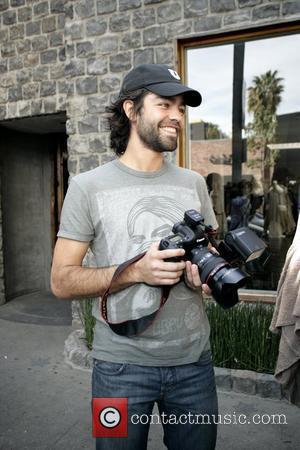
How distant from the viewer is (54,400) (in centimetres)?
353

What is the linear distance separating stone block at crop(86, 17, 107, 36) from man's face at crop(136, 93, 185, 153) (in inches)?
135

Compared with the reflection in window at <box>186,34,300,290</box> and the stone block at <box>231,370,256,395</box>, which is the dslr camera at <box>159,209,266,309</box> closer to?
the stone block at <box>231,370,256,395</box>

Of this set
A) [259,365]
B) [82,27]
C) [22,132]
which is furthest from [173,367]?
[22,132]

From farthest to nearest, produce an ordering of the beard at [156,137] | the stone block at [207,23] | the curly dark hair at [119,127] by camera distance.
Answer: the stone block at [207,23]
the curly dark hair at [119,127]
the beard at [156,137]

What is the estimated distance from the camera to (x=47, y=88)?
5.55 meters

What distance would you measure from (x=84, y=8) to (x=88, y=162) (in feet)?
5.50

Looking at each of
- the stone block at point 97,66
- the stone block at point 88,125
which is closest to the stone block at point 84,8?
the stone block at point 97,66

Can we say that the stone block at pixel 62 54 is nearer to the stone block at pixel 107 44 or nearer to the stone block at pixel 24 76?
the stone block at pixel 24 76

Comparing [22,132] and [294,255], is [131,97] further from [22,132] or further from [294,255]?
[22,132]

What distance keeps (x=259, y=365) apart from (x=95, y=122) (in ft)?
9.95

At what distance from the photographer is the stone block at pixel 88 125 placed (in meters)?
4.85

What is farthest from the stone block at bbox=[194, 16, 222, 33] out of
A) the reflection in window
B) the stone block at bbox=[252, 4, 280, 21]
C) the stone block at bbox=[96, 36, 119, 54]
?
the stone block at bbox=[96, 36, 119, 54]

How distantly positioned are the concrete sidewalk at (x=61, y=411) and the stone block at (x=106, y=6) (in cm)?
369

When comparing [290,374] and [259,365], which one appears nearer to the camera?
[290,374]
